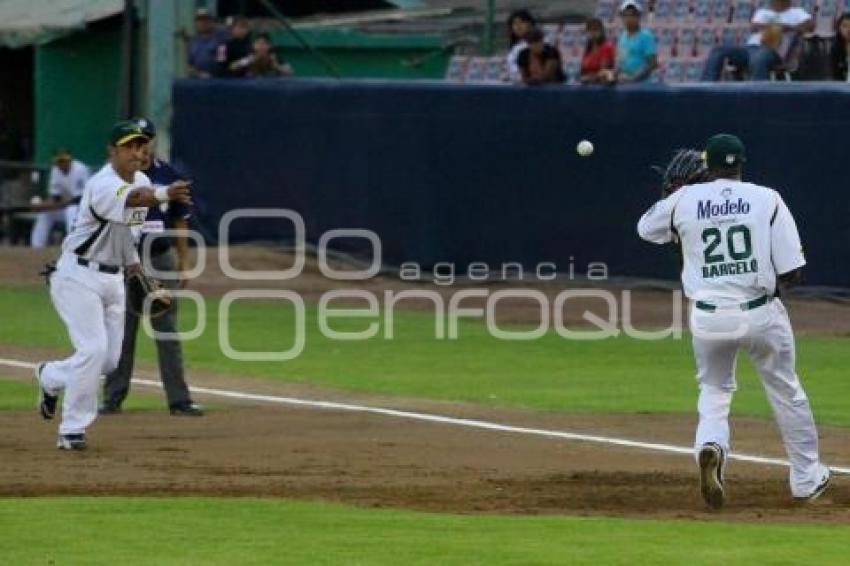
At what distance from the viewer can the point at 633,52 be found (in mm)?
24297

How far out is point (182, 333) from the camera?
2120 centimetres

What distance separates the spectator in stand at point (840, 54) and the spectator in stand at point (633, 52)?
2043 mm

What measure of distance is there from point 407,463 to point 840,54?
11.6 meters

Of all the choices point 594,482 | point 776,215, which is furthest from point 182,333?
point 776,215

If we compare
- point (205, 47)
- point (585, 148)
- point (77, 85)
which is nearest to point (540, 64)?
point (585, 148)

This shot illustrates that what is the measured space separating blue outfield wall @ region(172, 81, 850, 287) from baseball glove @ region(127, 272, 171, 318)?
9.00 meters

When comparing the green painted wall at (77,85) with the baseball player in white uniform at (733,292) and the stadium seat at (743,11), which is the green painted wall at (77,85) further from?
the baseball player in white uniform at (733,292)

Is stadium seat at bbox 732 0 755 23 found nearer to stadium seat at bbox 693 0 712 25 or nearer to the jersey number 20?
stadium seat at bbox 693 0 712 25

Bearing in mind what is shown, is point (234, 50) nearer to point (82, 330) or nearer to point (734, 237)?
point (82, 330)

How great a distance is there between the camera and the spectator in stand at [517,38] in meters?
25.1

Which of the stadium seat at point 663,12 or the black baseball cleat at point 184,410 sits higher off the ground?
the stadium seat at point 663,12

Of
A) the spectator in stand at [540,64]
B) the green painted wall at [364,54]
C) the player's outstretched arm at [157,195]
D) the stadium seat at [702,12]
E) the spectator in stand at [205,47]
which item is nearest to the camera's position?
the player's outstretched arm at [157,195]

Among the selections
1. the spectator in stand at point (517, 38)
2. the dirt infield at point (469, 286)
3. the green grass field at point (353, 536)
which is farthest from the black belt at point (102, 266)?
the spectator in stand at point (517, 38)

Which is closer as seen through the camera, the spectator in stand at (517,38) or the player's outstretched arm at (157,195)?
the player's outstretched arm at (157,195)
